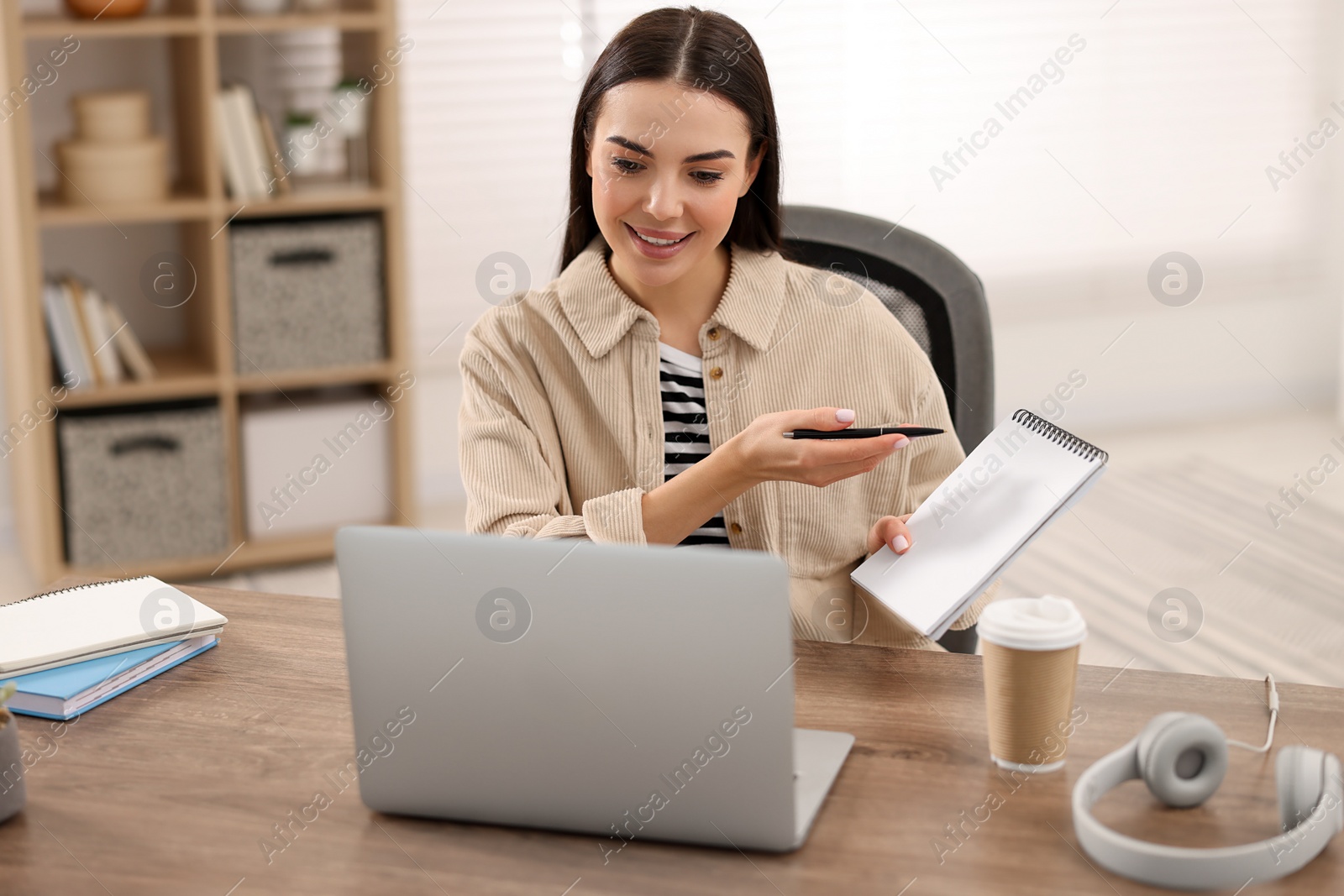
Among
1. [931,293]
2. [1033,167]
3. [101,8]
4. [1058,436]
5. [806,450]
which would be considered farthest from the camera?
[1033,167]

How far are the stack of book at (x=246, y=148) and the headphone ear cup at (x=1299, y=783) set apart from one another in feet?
8.90

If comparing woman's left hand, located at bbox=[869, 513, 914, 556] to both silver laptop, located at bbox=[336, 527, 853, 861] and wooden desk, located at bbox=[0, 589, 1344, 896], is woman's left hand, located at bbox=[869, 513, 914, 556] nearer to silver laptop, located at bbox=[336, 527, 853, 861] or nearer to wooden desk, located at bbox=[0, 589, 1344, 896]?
wooden desk, located at bbox=[0, 589, 1344, 896]

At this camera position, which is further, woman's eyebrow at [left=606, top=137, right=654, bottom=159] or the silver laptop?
woman's eyebrow at [left=606, top=137, right=654, bottom=159]

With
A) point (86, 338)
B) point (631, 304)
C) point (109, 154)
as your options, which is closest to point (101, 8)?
point (109, 154)

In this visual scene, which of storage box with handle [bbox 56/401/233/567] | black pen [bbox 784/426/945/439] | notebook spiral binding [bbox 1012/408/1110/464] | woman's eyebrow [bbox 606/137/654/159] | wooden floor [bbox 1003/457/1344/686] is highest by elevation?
woman's eyebrow [bbox 606/137/654/159]

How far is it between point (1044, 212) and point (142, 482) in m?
2.68

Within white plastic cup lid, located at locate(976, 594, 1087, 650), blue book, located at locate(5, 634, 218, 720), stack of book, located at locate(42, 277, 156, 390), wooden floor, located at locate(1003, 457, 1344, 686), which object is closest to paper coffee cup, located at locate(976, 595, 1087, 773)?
white plastic cup lid, located at locate(976, 594, 1087, 650)

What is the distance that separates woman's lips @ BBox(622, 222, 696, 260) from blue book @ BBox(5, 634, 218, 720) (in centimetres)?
65

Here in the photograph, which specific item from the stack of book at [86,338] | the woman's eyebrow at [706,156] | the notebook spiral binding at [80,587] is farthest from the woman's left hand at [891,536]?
the stack of book at [86,338]

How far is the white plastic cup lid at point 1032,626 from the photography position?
1138 mm

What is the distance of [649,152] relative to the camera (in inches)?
62.3

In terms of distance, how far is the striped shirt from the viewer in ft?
5.56

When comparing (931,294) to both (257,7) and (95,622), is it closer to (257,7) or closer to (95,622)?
(95,622)

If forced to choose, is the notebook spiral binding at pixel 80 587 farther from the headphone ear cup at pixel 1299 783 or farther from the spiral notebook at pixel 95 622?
the headphone ear cup at pixel 1299 783
